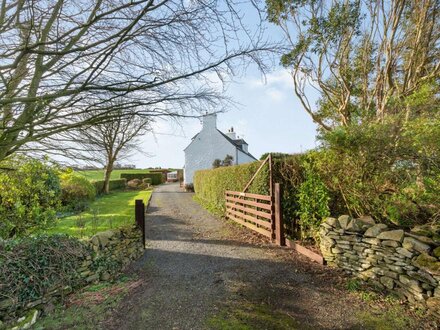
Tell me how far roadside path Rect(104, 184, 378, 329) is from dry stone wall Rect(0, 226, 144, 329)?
0.38 metres

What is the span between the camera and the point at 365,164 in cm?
461

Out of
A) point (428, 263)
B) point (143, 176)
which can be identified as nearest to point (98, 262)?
point (428, 263)

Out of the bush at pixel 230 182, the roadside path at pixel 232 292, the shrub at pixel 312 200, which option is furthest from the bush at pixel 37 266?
the bush at pixel 230 182

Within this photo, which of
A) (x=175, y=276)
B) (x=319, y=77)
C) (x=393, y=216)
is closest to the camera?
(x=393, y=216)

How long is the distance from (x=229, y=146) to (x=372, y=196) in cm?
2134

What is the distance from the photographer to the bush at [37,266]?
3662mm

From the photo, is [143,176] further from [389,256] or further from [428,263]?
[428,263]

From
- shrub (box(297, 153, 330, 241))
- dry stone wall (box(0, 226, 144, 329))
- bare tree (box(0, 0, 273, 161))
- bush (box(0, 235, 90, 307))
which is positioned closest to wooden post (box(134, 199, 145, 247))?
dry stone wall (box(0, 226, 144, 329))

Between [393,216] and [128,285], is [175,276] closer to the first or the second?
[128,285]

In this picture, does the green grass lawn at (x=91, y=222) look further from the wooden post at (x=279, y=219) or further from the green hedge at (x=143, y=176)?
the green hedge at (x=143, y=176)

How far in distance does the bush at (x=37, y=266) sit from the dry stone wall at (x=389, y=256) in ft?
15.6

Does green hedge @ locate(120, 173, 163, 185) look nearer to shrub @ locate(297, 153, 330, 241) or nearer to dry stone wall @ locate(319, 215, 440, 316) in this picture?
shrub @ locate(297, 153, 330, 241)

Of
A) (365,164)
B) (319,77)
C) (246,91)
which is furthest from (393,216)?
(319,77)

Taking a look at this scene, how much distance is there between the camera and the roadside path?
333 centimetres
